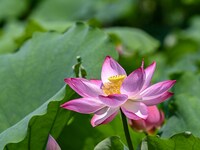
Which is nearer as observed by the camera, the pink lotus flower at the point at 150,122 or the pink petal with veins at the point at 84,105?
the pink petal with veins at the point at 84,105

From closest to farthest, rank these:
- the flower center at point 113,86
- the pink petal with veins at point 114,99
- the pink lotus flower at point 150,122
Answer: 1. the pink petal with veins at point 114,99
2. the flower center at point 113,86
3. the pink lotus flower at point 150,122

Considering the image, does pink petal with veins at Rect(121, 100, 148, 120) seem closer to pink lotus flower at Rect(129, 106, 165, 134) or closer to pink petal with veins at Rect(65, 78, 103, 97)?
pink petal with veins at Rect(65, 78, 103, 97)

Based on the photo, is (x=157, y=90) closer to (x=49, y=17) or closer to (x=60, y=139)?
(x=60, y=139)

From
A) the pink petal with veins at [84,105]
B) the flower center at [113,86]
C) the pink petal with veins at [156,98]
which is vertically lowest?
the pink petal with veins at [156,98]

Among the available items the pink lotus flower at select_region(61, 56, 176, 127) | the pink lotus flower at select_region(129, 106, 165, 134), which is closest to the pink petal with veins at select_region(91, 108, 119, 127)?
the pink lotus flower at select_region(61, 56, 176, 127)

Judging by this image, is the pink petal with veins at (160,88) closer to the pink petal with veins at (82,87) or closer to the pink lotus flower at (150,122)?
the pink petal with veins at (82,87)

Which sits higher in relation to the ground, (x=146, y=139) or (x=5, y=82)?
(x=5, y=82)

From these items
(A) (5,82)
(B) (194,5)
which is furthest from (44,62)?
(B) (194,5)

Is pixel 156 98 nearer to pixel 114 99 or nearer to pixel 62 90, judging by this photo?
pixel 114 99

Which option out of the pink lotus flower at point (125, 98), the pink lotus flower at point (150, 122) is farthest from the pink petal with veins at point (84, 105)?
the pink lotus flower at point (150, 122)
